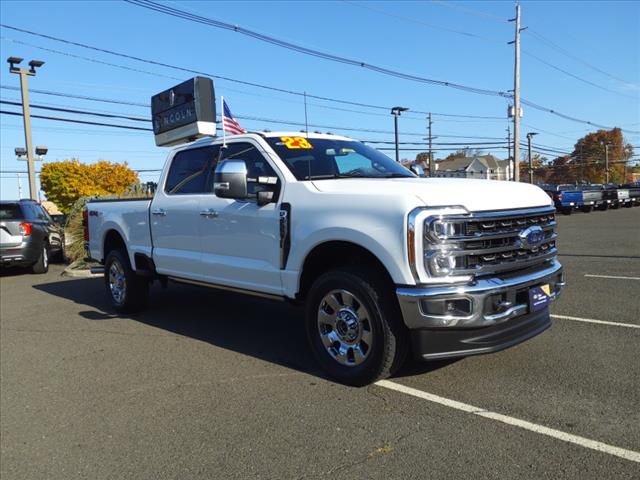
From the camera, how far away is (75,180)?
47.1 m

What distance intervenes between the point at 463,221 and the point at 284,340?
2619mm

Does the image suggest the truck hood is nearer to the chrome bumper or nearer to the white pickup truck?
the white pickup truck

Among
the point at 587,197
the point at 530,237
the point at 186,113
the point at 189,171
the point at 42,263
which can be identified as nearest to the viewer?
the point at 530,237

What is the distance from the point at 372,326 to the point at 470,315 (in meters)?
0.72

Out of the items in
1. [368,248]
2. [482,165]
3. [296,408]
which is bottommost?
[296,408]

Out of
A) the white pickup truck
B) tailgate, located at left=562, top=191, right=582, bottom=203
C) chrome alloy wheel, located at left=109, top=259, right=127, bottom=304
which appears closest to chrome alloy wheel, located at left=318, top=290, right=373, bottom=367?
the white pickup truck

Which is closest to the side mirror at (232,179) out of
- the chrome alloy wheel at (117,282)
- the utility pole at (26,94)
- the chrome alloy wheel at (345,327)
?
the chrome alloy wheel at (345,327)

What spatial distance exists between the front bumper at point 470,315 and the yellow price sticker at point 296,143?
207cm

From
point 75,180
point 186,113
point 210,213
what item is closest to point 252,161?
point 210,213

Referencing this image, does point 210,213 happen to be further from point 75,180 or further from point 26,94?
point 75,180

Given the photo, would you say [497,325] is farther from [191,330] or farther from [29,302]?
[29,302]

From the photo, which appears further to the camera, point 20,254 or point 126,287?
point 20,254

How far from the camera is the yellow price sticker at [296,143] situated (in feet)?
16.9

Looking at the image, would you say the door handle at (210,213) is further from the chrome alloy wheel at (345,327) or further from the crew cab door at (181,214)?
the chrome alloy wheel at (345,327)
